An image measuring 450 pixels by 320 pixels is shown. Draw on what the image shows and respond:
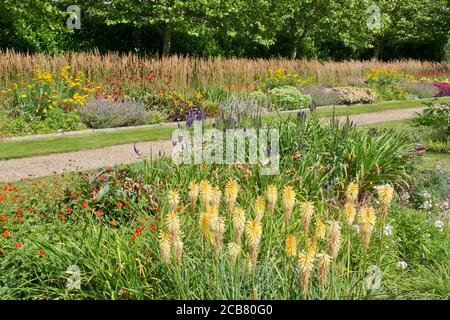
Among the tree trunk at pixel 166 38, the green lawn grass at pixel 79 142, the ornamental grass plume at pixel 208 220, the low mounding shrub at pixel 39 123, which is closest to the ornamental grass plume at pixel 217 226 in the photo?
the ornamental grass plume at pixel 208 220

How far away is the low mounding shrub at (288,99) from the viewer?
53.1 ft

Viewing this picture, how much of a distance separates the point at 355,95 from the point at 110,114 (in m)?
9.13

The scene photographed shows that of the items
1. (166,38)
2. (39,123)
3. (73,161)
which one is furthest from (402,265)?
(166,38)

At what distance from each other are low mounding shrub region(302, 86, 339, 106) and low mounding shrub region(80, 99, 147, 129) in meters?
6.44

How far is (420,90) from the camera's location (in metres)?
22.5

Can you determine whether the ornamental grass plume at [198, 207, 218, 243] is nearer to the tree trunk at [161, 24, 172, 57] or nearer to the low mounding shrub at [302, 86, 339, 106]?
the low mounding shrub at [302, 86, 339, 106]

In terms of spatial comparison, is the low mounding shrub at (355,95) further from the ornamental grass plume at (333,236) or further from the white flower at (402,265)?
the ornamental grass plume at (333,236)

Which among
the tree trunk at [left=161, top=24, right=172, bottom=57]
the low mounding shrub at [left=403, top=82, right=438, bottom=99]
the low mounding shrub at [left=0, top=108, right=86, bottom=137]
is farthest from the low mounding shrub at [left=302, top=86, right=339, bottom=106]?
the low mounding shrub at [left=0, top=108, right=86, bottom=137]

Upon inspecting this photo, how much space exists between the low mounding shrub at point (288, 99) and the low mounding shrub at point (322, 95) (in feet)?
3.40

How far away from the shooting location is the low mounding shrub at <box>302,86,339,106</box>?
1768 centimetres

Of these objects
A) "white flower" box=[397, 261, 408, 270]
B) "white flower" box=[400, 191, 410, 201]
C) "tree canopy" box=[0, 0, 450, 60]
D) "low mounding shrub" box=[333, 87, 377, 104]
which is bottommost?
"low mounding shrub" box=[333, 87, 377, 104]

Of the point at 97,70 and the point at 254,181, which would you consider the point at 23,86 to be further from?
the point at 254,181

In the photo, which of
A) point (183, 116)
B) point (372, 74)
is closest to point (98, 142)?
point (183, 116)
